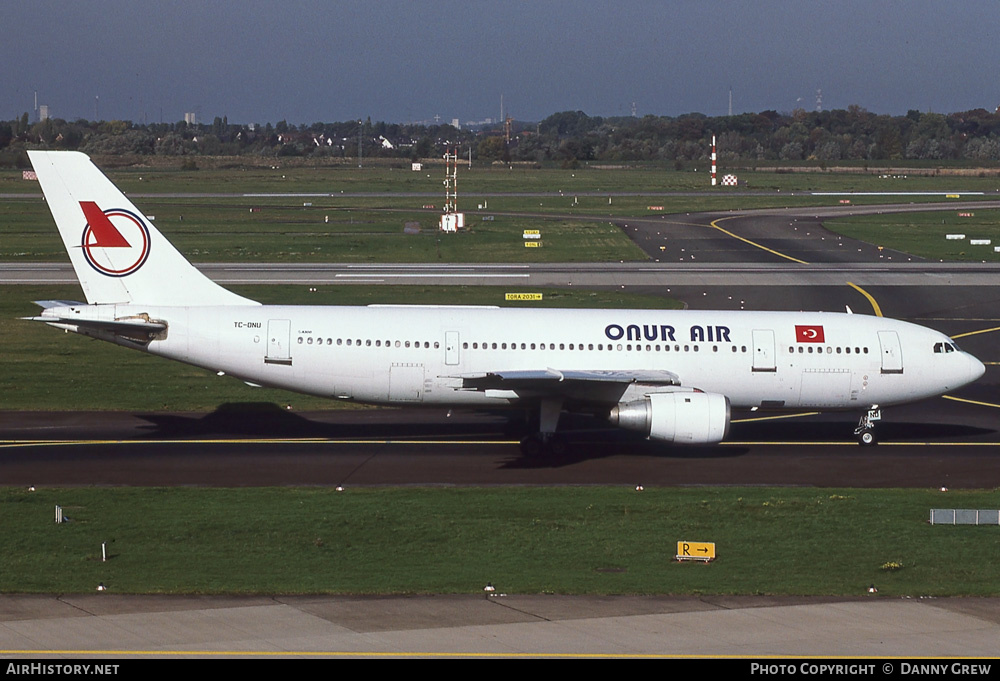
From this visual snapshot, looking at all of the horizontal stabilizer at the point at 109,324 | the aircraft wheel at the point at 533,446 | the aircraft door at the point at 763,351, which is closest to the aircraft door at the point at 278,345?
the horizontal stabilizer at the point at 109,324

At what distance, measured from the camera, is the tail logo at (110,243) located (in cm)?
3303

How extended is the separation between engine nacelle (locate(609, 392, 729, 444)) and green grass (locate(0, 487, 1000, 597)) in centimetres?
200

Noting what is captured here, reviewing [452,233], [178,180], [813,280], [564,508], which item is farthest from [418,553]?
[178,180]

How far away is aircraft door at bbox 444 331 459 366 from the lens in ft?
109

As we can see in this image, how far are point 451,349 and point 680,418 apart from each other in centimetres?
688

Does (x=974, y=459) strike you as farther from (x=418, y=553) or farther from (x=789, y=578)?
(x=418, y=553)

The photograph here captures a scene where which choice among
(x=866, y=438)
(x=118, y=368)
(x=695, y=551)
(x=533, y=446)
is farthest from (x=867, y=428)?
(x=118, y=368)

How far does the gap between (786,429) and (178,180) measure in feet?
495

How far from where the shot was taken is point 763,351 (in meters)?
34.5

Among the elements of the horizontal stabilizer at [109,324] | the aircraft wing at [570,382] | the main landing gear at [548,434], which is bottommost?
the main landing gear at [548,434]

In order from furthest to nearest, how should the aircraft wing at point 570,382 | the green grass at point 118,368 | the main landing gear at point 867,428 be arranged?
1. the green grass at point 118,368
2. the main landing gear at point 867,428
3. the aircraft wing at point 570,382

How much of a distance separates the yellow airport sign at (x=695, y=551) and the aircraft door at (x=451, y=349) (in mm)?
11166

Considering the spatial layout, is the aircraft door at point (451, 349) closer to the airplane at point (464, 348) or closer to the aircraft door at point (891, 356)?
the airplane at point (464, 348)

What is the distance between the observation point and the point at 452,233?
95.8m
